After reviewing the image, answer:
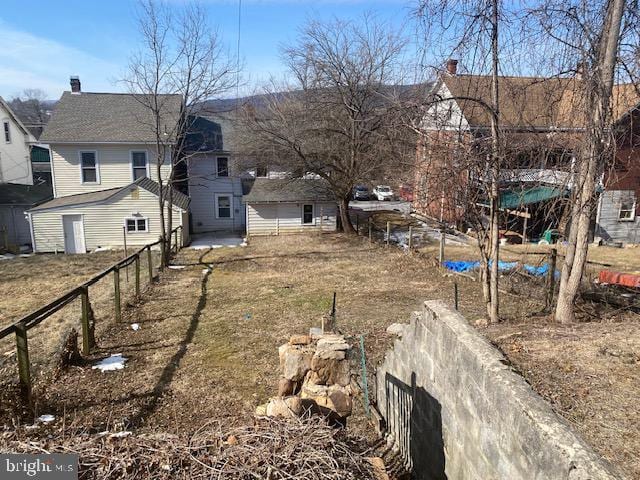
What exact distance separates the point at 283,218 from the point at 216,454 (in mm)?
22175

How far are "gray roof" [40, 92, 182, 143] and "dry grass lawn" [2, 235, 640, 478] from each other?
1039 centimetres

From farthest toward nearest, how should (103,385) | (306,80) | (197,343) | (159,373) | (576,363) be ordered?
(306,80) < (197,343) < (159,373) < (103,385) < (576,363)

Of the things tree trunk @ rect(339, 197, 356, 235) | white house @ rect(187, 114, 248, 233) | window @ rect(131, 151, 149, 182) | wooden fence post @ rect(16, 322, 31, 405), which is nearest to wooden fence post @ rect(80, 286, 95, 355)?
wooden fence post @ rect(16, 322, 31, 405)

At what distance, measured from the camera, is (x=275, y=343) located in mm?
8531

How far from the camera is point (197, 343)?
8531 millimetres

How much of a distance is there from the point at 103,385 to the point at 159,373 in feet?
2.77

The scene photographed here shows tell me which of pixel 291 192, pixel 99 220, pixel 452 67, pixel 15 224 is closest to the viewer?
pixel 452 67

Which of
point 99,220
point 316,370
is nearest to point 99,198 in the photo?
point 99,220

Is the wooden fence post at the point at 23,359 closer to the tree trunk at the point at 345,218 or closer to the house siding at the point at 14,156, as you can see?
the tree trunk at the point at 345,218

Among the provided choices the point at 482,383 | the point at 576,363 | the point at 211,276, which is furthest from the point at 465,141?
the point at 211,276

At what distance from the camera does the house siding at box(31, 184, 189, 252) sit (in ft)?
68.1

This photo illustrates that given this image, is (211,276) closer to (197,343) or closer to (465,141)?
(197,343)

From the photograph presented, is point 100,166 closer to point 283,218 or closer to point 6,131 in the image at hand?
point 283,218

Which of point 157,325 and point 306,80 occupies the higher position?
point 306,80
